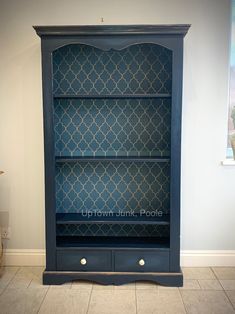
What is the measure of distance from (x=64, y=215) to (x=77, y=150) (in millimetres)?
556

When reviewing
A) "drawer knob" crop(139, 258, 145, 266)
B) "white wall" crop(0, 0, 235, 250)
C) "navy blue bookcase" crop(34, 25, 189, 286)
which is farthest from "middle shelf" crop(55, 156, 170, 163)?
"drawer knob" crop(139, 258, 145, 266)

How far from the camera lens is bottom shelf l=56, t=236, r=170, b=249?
9.00ft

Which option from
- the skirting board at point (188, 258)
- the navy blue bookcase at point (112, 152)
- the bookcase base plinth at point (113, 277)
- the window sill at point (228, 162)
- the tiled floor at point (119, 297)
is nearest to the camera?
the tiled floor at point (119, 297)

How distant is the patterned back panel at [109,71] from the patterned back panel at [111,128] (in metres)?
0.10

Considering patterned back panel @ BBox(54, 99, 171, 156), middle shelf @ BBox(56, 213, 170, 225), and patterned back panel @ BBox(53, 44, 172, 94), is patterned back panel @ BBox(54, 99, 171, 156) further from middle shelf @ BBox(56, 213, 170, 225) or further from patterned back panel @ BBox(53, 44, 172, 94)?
middle shelf @ BBox(56, 213, 170, 225)

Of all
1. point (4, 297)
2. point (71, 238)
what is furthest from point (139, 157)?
point (4, 297)

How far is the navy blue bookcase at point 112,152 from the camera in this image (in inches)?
101

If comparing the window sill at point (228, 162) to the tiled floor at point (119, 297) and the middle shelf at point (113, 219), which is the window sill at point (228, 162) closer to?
the middle shelf at point (113, 219)

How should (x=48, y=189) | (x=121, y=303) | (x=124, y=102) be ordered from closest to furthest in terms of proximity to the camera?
(x=121, y=303) < (x=48, y=189) < (x=124, y=102)

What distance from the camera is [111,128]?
2.88 meters

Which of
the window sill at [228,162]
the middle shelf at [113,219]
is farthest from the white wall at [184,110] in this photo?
the middle shelf at [113,219]

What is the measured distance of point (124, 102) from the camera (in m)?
2.85

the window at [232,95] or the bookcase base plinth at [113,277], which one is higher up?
the window at [232,95]

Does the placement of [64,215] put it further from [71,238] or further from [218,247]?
[218,247]
